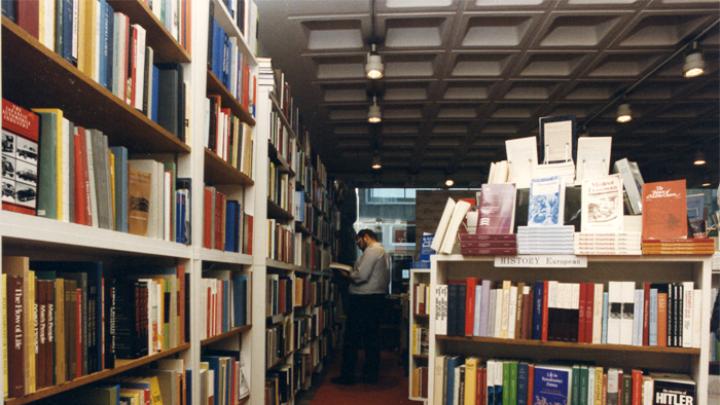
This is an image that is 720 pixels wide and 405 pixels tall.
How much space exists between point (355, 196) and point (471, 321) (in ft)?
24.0

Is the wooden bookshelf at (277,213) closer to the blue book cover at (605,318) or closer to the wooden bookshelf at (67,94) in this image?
the wooden bookshelf at (67,94)

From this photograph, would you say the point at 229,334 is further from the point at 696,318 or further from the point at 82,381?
the point at 696,318

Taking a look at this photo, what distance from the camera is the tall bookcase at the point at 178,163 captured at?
117 centimetres

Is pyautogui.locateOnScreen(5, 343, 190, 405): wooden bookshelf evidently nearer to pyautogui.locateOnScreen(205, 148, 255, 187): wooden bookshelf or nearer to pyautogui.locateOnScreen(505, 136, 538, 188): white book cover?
pyautogui.locateOnScreen(205, 148, 255, 187): wooden bookshelf

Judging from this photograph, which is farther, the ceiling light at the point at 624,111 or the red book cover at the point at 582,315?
the ceiling light at the point at 624,111

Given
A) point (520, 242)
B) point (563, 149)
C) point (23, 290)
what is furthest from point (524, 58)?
point (23, 290)

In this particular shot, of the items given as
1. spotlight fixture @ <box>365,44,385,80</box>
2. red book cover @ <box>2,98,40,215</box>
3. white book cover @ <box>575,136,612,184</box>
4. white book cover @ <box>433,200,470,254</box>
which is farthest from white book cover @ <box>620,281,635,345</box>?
spotlight fixture @ <box>365,44,385,80</box>

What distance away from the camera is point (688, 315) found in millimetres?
1999


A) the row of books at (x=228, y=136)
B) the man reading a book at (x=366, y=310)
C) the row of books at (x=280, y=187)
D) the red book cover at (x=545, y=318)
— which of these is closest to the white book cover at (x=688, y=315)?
the red book cover at (x=545, y=318)

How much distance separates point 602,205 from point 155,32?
185 cm

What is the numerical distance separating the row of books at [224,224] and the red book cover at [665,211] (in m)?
1.79

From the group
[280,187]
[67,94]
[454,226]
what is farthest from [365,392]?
[67,94]

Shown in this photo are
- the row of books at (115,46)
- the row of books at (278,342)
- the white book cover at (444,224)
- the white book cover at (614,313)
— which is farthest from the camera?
the row of books at (278,342)

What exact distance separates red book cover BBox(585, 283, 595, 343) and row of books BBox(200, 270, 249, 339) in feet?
5.19
